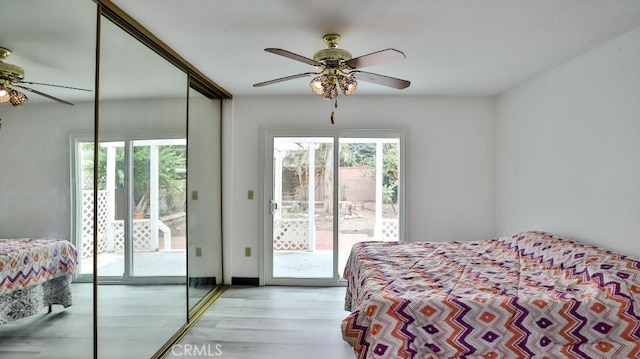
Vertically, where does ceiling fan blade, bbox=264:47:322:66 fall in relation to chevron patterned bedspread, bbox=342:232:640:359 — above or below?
above

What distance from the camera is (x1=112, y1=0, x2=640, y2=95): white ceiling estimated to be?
1896 mm

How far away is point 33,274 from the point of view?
4.99ft

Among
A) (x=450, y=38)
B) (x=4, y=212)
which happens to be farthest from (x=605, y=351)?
(x=4, y=212)

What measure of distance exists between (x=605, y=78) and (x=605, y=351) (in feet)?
6.12

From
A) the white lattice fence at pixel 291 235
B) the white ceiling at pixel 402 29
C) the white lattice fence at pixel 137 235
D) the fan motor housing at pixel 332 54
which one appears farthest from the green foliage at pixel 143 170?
the white lattice fence at pixel 291 235

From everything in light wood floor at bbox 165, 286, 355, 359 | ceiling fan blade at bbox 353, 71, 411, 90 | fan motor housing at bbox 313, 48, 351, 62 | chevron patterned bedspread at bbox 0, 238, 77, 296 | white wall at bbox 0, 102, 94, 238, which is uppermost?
fan motor housing at bbox 313, 48, 351, 62

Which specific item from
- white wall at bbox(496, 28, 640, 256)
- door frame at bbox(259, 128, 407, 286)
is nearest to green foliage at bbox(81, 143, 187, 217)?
door frame at bbox(259, 128, 407, 286)

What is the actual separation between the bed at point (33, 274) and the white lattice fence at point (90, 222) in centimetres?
8

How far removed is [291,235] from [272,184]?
2.20 ft

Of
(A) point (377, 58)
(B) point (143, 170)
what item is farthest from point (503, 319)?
(B) point (143, 170)

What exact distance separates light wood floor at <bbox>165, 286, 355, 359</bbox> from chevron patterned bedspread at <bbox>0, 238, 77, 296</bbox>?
1.22m

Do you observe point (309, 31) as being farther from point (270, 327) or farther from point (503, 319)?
point (270, 327)

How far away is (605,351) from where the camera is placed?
1625mm

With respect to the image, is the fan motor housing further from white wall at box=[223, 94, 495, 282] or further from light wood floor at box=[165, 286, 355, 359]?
light wood floor at box=[165, 286, 355, 359]
